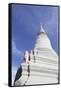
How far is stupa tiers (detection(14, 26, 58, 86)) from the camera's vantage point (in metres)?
1.84

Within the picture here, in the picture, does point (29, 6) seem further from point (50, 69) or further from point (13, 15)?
point (50, 69)

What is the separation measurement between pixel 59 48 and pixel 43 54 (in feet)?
0.44

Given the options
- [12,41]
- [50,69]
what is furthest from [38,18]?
[50,69]

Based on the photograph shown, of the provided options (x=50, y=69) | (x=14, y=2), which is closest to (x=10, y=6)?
(x=14, y=2)

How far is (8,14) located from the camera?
1835 millimetres

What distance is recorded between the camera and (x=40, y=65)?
1.88 metres

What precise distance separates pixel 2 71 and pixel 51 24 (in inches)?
19.5

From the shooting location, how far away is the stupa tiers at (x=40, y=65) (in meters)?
1.84

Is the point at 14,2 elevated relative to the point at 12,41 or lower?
elevated

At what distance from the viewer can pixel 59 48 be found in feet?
6.32

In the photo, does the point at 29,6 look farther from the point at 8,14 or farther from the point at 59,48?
the point at 59,48

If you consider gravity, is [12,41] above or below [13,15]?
below

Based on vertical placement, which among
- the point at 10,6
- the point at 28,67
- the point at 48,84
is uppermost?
the point at 10,6

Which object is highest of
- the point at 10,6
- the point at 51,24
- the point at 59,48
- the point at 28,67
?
the point at 10,6
